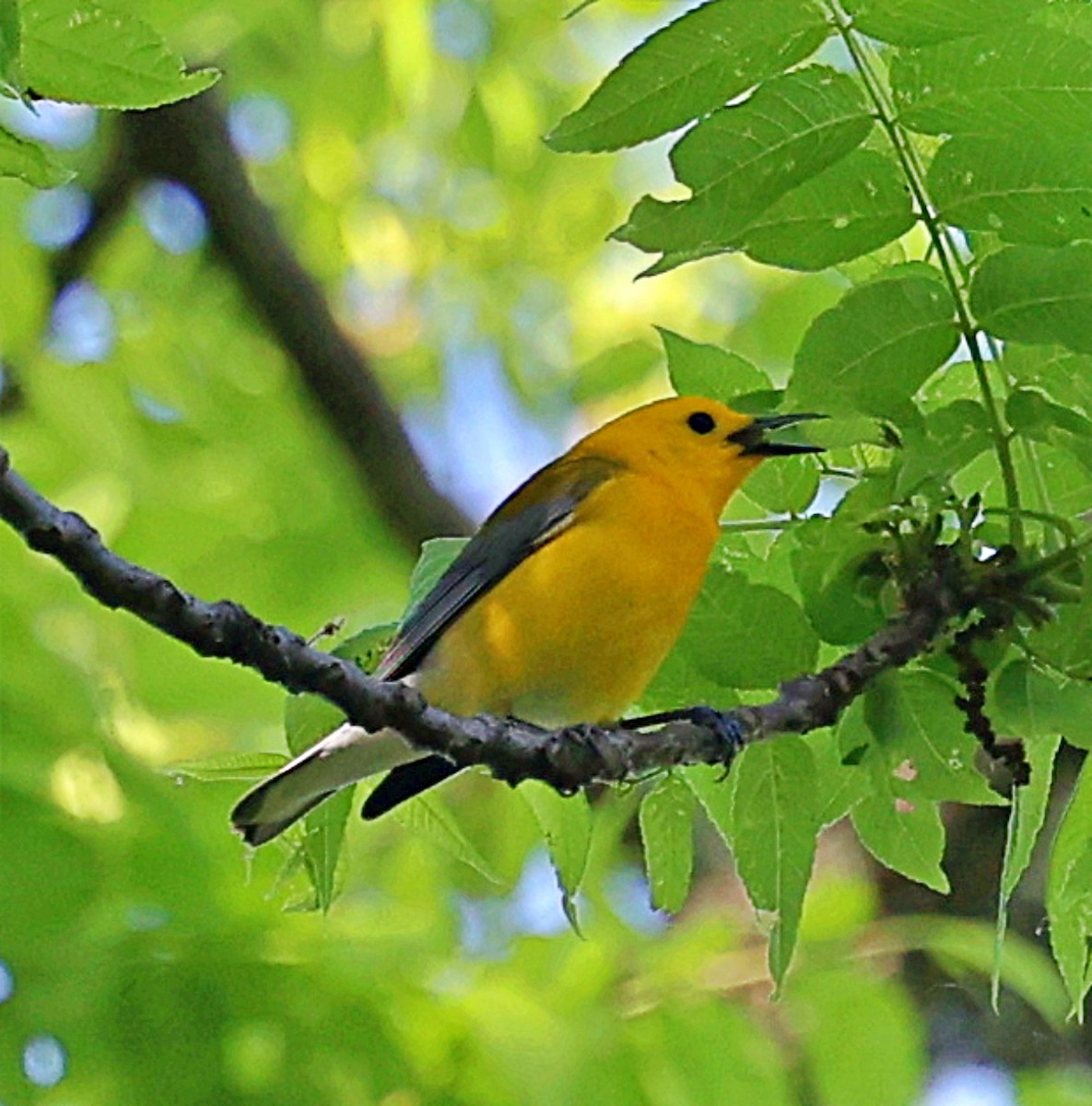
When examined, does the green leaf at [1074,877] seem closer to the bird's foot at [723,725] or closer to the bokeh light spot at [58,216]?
the bird's foot at [723,725]

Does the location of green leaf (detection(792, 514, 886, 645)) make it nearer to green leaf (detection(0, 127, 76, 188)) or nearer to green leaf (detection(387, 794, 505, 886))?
green leaf (detection(387, 794, 505, 886))

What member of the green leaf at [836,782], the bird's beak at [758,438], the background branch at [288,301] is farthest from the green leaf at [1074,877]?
the background branch at [288,301]

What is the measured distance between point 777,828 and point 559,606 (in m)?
1.07

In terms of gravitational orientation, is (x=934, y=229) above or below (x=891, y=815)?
above

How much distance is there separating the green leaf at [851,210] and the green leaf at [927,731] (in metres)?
0.68

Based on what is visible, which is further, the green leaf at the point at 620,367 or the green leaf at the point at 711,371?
the green leaf at the point at 620,367

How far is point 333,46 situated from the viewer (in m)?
7.27

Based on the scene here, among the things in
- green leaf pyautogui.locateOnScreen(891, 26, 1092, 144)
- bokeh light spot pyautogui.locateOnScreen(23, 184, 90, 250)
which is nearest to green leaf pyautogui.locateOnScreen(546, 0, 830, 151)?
green leaf pyautogui.locateOnScreen(891, 26, 1092, 144)

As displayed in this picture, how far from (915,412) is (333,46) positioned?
496cm

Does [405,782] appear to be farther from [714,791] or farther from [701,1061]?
[701,1061]

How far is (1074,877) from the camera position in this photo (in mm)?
2938

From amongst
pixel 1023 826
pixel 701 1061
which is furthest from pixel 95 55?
pixel 701 1061

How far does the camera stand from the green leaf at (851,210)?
2.86m

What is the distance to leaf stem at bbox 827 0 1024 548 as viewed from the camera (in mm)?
2852
